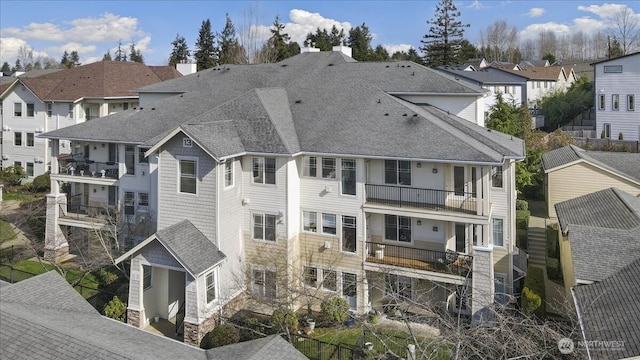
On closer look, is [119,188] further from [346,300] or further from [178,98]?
[346,300]

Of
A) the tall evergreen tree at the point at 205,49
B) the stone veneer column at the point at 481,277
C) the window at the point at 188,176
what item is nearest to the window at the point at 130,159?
the window at the point at 188,176

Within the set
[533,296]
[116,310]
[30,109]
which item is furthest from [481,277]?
[30,109]

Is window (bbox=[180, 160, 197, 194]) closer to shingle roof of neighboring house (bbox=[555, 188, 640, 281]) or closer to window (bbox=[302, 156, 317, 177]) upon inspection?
window (bbox=[302, 156, 317, 177])

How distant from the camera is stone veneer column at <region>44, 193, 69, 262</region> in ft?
90.8

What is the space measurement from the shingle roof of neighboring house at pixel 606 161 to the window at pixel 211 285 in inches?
856

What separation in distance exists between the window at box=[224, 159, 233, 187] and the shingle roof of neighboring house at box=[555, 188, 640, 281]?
560 inches

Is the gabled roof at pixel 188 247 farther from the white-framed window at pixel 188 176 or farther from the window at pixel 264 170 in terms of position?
the window at pixel 264 170

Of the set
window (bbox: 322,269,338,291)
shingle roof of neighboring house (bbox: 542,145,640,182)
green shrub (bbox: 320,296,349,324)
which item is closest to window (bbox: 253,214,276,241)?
window (bbox: 322,269,338,291)

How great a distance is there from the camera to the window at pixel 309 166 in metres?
22.5

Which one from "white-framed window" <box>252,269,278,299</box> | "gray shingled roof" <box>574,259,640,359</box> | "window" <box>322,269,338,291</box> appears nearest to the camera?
"gray shingled roof" <box>574,259,640,359</box>

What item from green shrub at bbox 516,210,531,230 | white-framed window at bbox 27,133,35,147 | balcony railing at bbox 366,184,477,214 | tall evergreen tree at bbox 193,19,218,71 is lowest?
green shrub at bbox 516,210,531,230

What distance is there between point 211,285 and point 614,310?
47.7 feet

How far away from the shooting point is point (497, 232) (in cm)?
2130

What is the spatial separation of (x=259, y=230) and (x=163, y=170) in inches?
201
